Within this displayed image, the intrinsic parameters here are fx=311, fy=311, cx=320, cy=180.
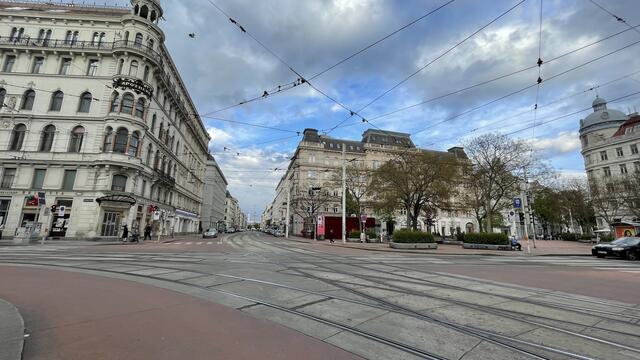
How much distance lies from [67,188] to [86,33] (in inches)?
722

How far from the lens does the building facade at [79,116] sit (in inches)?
1253

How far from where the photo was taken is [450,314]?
5.71m

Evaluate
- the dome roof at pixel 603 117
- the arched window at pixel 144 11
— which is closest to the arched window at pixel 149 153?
the arched window at pixel 144 11

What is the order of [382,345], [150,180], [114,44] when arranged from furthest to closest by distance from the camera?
[150,180] < [114,44] < [382,345]

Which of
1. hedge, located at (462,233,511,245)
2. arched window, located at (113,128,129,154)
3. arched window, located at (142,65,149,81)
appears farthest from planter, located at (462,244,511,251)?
arched window, located at (142,65,149,81)

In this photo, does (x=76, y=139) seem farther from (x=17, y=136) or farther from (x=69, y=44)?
(x=69, y=44)

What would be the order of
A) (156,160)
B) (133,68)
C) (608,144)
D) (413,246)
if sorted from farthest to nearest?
1. (608,144)
2. (156,160)
3. (133,68)
4. (413,246)

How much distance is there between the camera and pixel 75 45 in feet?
116

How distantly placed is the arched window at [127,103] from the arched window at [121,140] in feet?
7.24

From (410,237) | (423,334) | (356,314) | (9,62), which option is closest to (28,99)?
(9,62)

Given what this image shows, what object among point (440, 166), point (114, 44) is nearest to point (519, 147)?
point (440, 166)

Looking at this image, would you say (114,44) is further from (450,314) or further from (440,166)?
(450,314)

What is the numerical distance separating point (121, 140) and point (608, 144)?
81.4 m

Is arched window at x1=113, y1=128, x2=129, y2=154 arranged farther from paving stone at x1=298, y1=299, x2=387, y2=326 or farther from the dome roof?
the dome roof
